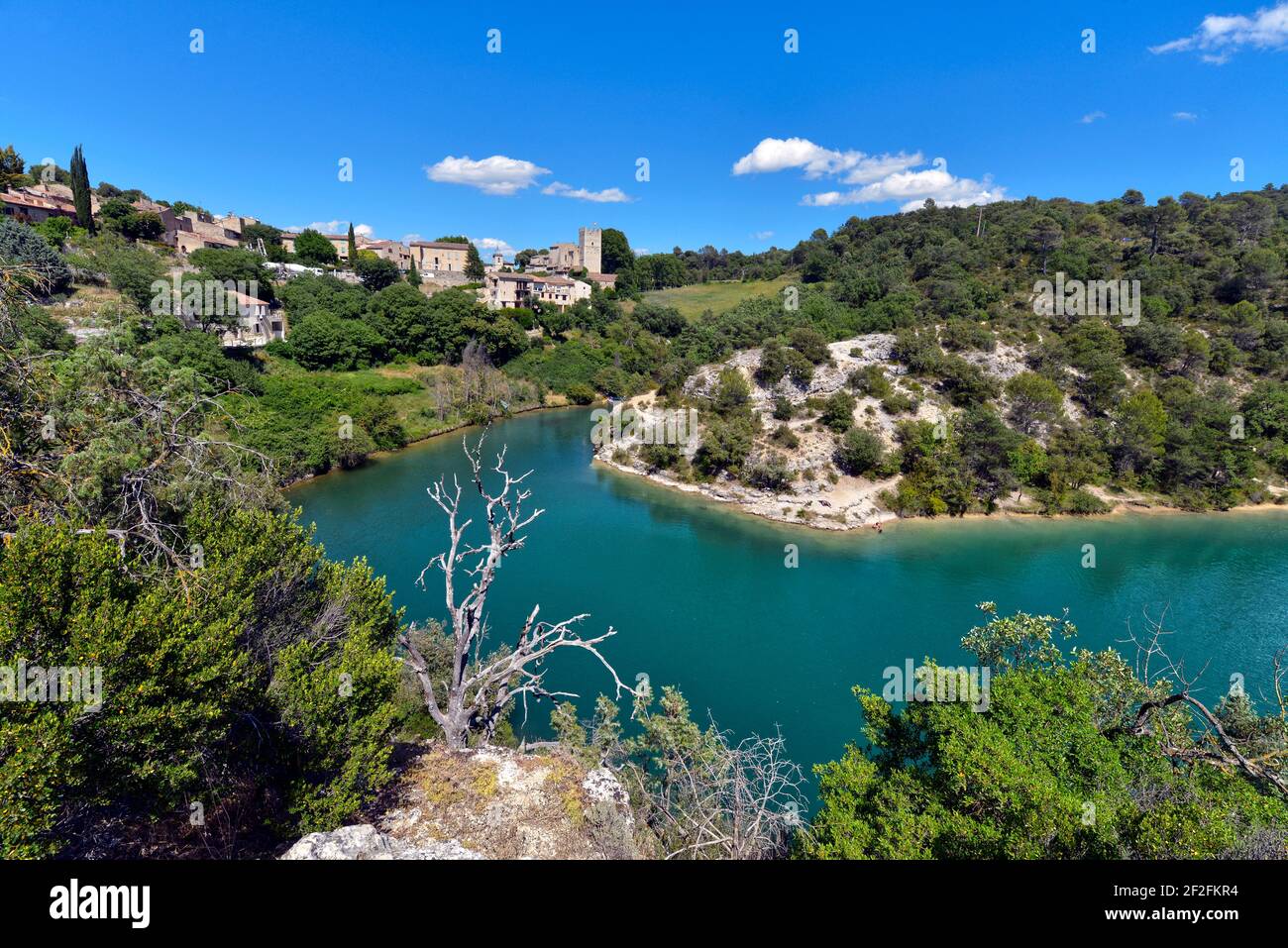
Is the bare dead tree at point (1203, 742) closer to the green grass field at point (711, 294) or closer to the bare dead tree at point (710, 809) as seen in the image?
the bare dead tree at point (710, 809)

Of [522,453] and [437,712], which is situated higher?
[522,453]

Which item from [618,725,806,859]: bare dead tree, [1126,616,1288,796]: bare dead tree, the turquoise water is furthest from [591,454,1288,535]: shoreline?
[1126,616,1288,796]: bare dead tree

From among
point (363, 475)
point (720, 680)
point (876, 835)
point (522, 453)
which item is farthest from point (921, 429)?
point (363, 475)

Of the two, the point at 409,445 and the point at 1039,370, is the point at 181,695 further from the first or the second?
the point at 1039,370

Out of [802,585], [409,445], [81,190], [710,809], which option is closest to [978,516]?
[802,585]

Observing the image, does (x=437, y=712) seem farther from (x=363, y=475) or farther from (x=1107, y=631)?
(x=363, y=475)
